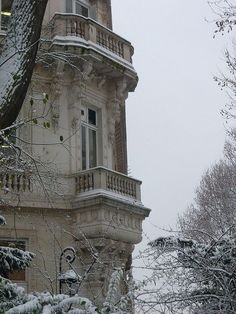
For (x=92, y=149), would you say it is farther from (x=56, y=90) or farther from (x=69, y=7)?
(x=69, y=7)

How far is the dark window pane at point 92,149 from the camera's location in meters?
18.1

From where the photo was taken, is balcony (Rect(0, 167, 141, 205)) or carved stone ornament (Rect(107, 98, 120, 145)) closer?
balcony (Rect(0, 167, 141, 205))

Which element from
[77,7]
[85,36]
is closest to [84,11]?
[77,7]

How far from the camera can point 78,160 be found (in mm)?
17141

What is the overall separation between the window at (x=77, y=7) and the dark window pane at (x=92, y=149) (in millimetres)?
3978

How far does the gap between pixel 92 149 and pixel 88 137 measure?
38cm

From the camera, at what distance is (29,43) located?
22.6 feet

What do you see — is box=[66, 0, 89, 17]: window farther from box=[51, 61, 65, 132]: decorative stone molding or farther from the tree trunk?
the tree trunk

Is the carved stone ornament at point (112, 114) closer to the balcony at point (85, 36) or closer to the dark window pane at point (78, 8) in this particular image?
the balcony at point (85, 36)

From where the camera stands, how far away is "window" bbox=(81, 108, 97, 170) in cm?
1783

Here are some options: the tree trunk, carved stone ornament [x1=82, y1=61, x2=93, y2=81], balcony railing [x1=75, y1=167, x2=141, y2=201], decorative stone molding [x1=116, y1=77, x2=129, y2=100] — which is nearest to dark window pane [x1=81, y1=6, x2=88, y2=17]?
decorative stone molding [x1=116, y1=77, x2=129, y2=100]

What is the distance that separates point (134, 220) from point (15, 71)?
10.9 m

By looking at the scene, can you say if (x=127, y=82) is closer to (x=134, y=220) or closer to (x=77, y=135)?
(x=77, y=135)

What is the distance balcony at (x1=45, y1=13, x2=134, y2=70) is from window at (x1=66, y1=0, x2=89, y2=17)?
5.17 feet
